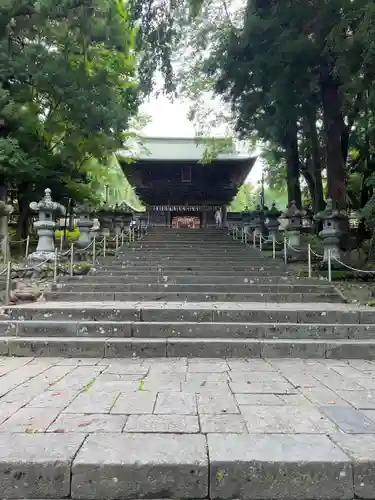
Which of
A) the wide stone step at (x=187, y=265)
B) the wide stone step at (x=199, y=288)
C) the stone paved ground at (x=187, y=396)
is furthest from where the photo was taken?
the wide stone step at (x=187, y=265)

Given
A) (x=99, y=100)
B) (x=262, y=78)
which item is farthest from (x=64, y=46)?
(x=262, y=78)

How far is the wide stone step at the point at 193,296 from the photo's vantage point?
246 inches

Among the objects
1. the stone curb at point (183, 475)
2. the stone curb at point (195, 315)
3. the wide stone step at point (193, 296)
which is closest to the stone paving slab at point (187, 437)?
the stone curb at point (183, 475)

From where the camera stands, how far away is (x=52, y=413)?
7.47 feet

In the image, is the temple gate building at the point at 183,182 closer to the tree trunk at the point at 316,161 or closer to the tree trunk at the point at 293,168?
the tree trunk at the point at 293,168

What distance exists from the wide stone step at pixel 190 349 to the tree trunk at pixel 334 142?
7.87m

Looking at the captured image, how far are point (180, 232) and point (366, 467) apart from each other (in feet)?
50.0

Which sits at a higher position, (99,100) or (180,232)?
(99,100)

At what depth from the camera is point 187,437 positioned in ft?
6.37

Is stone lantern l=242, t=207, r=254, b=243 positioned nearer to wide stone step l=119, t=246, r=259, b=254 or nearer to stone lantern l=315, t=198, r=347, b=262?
wide stone step l=119, t=246, r=259, b=254

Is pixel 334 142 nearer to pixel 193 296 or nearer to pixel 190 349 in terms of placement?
pixel 193 296

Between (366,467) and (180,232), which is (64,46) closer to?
(180,232)

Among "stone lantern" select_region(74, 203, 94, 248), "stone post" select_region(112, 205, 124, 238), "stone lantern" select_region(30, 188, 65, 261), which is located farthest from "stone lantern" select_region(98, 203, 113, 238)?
"stone lantern" select_region(30, 188, 65, 261)

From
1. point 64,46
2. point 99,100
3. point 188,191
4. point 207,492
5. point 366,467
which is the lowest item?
point 207,492
